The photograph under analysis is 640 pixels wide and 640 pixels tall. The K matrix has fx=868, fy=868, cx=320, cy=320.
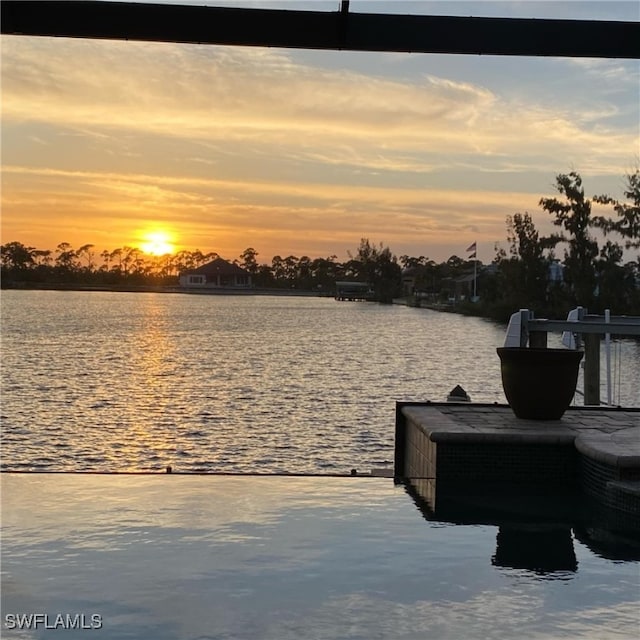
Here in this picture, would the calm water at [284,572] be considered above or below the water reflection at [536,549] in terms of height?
above

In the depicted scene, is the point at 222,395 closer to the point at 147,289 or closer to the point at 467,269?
the point at 467,269

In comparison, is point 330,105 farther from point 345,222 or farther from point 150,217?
point 150,217

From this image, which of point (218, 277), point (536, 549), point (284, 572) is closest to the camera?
point (284, 572)

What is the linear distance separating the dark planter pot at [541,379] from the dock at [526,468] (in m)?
0.14

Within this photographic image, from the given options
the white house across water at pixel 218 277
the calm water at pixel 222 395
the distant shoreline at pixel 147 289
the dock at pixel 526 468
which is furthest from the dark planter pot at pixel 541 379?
the white house across water at pixel 218 277

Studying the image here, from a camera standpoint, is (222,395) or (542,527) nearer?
(542,527)

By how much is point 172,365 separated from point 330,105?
2022 centimetres

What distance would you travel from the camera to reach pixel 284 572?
4570mm

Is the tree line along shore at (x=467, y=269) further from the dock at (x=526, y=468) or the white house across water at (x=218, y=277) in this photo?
the dock at (x=526, y=468)

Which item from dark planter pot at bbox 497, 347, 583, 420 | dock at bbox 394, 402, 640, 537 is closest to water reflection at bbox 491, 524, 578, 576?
dock at bbox 394, 402, 640, 537

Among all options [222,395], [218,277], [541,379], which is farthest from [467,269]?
[541,379]

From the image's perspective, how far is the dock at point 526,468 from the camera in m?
6.09

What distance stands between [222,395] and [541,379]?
17.7m

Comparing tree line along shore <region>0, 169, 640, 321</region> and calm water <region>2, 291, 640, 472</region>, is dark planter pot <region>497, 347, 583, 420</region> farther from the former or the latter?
tree line along shore <region>0, 169, 640, 321</region>
